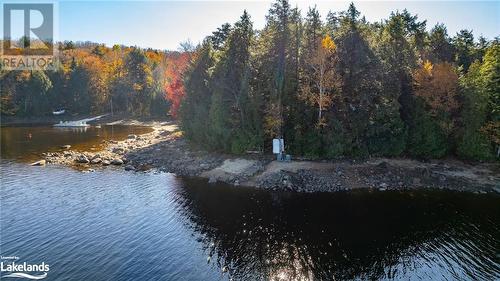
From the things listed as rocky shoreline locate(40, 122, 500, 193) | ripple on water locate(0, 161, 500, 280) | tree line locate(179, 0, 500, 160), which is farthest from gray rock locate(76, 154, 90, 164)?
tree line locate(179, 0, 500, 160)

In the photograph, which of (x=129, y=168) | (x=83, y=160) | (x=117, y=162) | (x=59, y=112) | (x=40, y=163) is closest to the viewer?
(x=129, y=168)

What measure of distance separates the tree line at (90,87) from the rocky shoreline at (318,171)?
152ft

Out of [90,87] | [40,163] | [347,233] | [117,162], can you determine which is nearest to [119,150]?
[117,162]

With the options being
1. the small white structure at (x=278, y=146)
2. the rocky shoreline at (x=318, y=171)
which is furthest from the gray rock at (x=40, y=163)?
the small white structure at (x=278, y=146)

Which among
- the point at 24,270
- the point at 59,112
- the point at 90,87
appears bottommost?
the point at 24,270

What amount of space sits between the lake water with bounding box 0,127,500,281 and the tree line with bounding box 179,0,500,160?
8634 mm

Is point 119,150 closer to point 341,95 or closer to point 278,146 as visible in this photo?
point 278,146

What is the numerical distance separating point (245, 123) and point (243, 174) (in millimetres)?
6990

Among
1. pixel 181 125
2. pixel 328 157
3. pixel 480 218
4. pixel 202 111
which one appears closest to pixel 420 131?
pixel 328 157

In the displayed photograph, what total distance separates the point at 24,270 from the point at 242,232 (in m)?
14.4

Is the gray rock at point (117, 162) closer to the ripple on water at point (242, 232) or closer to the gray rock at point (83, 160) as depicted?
the gray rock at point (83, 160)

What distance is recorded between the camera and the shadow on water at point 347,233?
21.2 metres

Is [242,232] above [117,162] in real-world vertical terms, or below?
below

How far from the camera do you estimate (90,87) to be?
95.9m
